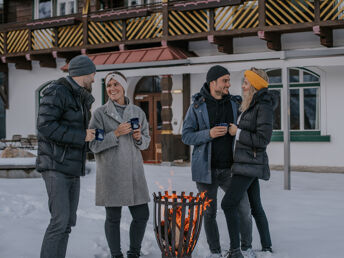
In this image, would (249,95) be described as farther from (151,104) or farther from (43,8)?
(43,8)

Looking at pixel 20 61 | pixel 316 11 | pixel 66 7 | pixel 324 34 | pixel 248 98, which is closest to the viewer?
pixel 248 98

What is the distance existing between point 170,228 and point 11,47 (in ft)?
44.4

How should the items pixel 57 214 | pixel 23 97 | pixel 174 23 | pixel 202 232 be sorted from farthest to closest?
pixel 23 97, pixel 174 23, pixel 202 232, pixel 57 214

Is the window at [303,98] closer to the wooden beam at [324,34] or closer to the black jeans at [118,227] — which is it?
the wooden beam at [324,34]

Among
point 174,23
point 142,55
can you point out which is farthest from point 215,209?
point 174,23

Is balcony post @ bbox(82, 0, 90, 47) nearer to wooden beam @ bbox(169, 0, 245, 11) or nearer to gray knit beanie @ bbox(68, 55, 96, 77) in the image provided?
wooden beam @ bbox(169, 0, 245, 11)

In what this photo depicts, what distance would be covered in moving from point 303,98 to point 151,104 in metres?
4.64

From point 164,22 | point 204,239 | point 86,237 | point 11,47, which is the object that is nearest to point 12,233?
point 86,237

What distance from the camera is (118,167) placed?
12.5 feet

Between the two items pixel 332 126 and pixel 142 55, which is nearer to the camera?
pixel 332 126

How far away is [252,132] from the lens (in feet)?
12.6

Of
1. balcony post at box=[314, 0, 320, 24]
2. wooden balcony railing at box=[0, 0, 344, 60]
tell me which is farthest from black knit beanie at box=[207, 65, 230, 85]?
balcony post at box=[314, 0, 320, 24]

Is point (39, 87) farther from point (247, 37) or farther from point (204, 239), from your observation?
point (204, 239)

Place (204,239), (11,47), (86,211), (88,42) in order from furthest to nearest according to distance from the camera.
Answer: (11,47), (88,42), (86,211), (204,239)
